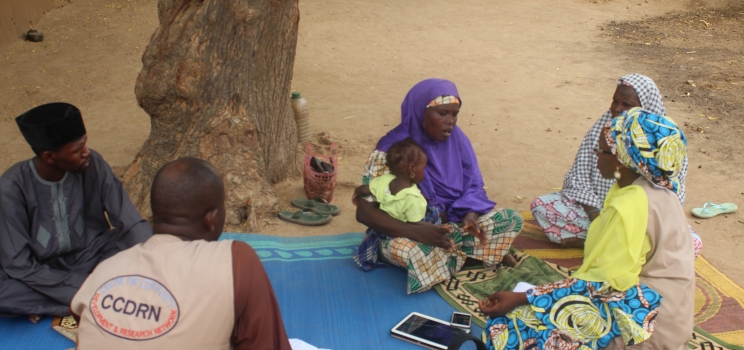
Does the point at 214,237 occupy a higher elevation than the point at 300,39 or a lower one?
higher

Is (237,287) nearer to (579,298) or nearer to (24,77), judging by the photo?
(579,298)

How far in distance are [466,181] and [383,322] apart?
1183mm

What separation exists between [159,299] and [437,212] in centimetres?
238

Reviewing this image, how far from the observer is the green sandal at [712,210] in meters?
5.12

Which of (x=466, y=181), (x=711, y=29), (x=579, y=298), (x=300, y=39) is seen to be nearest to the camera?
(x=579, y=298)

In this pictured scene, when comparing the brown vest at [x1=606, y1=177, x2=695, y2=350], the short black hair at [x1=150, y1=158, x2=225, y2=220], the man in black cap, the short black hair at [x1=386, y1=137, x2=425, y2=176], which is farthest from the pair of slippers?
the short black hair at [x1=150, y1=158, x2=225, y2=220]

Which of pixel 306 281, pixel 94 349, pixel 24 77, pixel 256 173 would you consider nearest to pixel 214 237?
pixel 94 349

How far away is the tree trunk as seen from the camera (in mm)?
4848

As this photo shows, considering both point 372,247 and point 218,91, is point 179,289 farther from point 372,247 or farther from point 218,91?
point 218,91

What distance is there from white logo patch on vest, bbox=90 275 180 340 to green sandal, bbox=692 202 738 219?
453cm

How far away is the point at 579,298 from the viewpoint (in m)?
2.79

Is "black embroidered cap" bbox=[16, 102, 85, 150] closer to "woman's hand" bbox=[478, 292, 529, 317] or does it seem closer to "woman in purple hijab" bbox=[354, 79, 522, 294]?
"woman in purple hijab" bbox=[354, 79, 522, 294]

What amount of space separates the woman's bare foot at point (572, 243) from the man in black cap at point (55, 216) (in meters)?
2.88

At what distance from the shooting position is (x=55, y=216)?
3.53m
